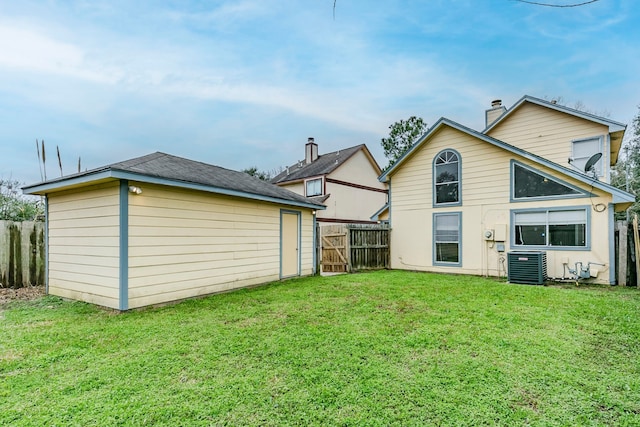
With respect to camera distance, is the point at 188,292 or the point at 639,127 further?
the point at 639,127

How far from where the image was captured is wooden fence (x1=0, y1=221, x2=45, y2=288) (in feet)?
22.9

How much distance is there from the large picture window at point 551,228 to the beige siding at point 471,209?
0.59 feet

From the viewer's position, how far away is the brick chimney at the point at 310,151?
846 inches

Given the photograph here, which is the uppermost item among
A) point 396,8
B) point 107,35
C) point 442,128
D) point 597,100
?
point 597,100

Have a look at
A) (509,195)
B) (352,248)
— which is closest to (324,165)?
(352,248)

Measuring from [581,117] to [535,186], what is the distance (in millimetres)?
3248

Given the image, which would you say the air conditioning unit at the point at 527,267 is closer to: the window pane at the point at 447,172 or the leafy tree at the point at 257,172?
the window pane at the point at 447,172

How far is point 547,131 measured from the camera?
10.2 m

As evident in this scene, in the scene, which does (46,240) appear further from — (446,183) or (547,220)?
(547,220)

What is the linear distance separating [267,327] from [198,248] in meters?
2.88

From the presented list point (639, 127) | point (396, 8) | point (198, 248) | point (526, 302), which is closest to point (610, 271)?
point (526, 302)

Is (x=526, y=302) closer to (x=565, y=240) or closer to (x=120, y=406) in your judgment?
(x=565, y=240)

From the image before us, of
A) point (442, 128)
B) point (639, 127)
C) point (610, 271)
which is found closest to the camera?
point (610, 271)

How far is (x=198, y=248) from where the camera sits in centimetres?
636
